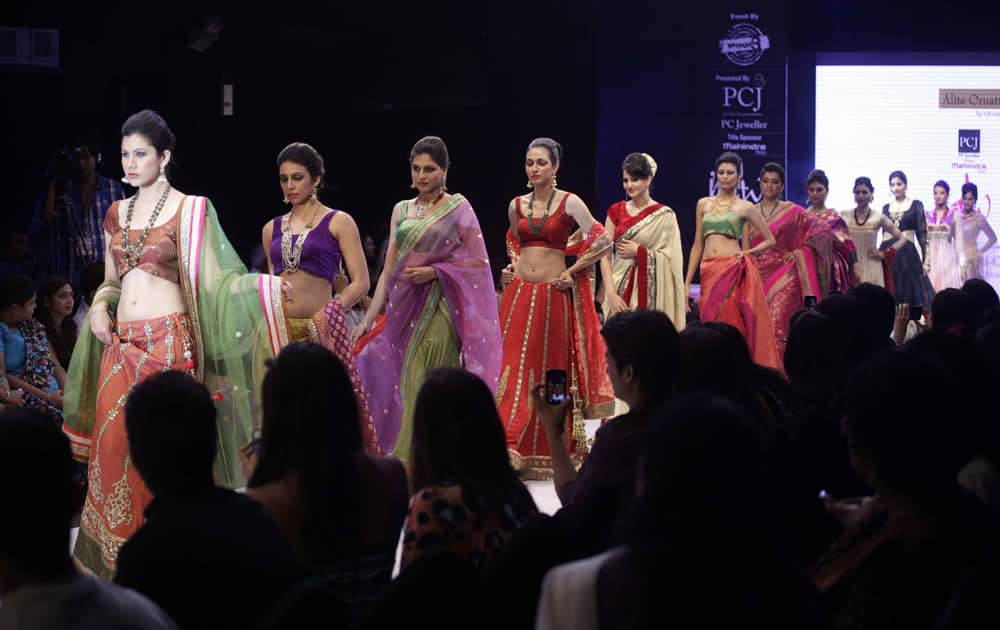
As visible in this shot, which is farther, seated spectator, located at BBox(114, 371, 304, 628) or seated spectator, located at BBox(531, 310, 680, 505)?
seated spectator, located at BBox(531, 310, 680, 505)

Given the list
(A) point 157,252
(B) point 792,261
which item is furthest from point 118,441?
(B) point 792,261

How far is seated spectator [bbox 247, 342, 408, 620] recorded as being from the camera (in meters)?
2.31

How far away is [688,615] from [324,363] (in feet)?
3.27

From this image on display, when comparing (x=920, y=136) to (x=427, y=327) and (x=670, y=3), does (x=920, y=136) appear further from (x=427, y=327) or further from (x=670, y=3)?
(x=427, y=327)

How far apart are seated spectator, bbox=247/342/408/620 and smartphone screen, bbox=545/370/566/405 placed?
0.75 metres

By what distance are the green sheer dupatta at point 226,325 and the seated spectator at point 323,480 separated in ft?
6.20

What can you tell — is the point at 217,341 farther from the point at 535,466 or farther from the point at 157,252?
the point at 535,466


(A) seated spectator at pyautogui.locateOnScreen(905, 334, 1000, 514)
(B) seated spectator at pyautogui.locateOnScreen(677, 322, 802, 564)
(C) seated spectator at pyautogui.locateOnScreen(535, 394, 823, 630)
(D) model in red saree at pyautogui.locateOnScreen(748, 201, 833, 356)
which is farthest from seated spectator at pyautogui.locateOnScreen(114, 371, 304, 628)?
(D) model in red saree at pyautogui.locateOnScreen(748, 201, 833, 356)

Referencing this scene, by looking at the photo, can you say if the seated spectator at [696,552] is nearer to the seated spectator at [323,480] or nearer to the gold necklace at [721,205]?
the seated spectator at [323,480]

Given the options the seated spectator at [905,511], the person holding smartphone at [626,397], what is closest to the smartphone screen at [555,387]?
the person holding smartphone at [626,397]

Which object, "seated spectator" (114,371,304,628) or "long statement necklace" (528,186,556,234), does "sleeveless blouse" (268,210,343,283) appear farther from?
"seated spectator" (114,371,304,628)

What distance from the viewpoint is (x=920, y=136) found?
12078 millimetres

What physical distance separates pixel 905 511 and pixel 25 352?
4208 mm

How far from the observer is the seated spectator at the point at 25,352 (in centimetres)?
521
